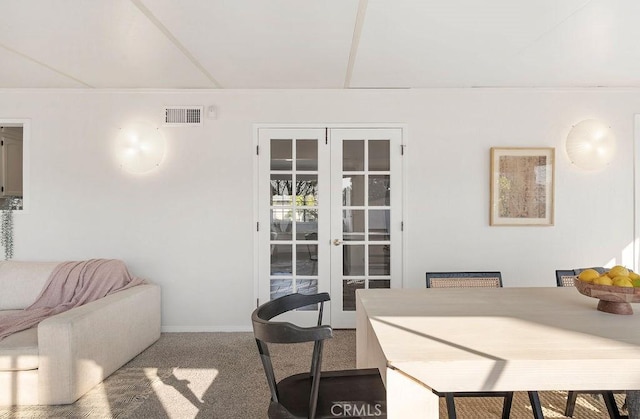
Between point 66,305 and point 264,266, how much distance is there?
173cm

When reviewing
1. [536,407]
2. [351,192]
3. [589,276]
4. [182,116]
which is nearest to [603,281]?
[589,276]

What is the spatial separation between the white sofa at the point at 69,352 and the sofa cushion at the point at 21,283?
0.46ft

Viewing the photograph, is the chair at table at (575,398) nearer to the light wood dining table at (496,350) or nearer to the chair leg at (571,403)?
the chair leg at (571,403)

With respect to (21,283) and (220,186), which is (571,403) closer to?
(220,186)

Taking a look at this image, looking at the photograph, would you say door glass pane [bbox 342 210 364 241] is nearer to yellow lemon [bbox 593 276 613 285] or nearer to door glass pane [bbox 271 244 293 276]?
door glass pane [bbox 271 244 293 276]

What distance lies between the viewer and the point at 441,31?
267 cm

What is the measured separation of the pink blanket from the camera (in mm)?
3256

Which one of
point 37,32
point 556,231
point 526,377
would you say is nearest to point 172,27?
point 37,32

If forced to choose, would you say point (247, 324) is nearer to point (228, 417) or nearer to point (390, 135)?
point (228, 417)

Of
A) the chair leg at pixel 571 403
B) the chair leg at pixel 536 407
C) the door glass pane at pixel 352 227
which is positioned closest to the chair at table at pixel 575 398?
the chair leg at pixel 571 403

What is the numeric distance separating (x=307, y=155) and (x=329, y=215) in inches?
25.9

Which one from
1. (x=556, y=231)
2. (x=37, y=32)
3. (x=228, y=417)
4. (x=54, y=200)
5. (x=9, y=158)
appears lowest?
(x=228, y=417)

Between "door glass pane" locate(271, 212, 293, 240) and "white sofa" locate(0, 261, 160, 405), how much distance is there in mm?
1432

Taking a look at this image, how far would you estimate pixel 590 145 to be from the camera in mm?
3889
